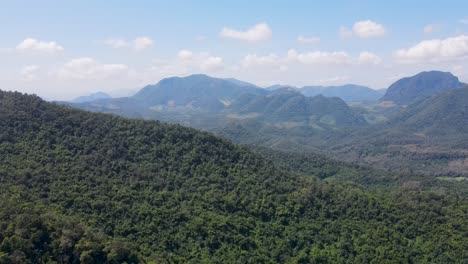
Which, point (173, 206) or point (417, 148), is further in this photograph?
point (417, 148)

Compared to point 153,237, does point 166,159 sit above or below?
above

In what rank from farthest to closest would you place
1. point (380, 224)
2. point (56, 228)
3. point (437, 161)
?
1. point (437, 161)
2. point (380, 224)
3. point (56, 228)

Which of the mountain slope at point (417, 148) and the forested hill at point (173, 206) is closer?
the forested hill at point (173, 206)

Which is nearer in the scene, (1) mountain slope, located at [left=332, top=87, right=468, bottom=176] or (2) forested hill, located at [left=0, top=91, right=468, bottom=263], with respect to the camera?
(2) forested hill, located at [left=0, top=91, right=468, bottom=263]

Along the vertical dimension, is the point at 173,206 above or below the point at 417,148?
above

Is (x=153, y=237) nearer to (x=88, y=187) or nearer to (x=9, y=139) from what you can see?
(x=88, y=187)

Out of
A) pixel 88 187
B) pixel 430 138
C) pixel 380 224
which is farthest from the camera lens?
pixel 430 138

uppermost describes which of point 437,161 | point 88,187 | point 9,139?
point 9,139

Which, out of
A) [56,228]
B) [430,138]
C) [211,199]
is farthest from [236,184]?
[430,138]
